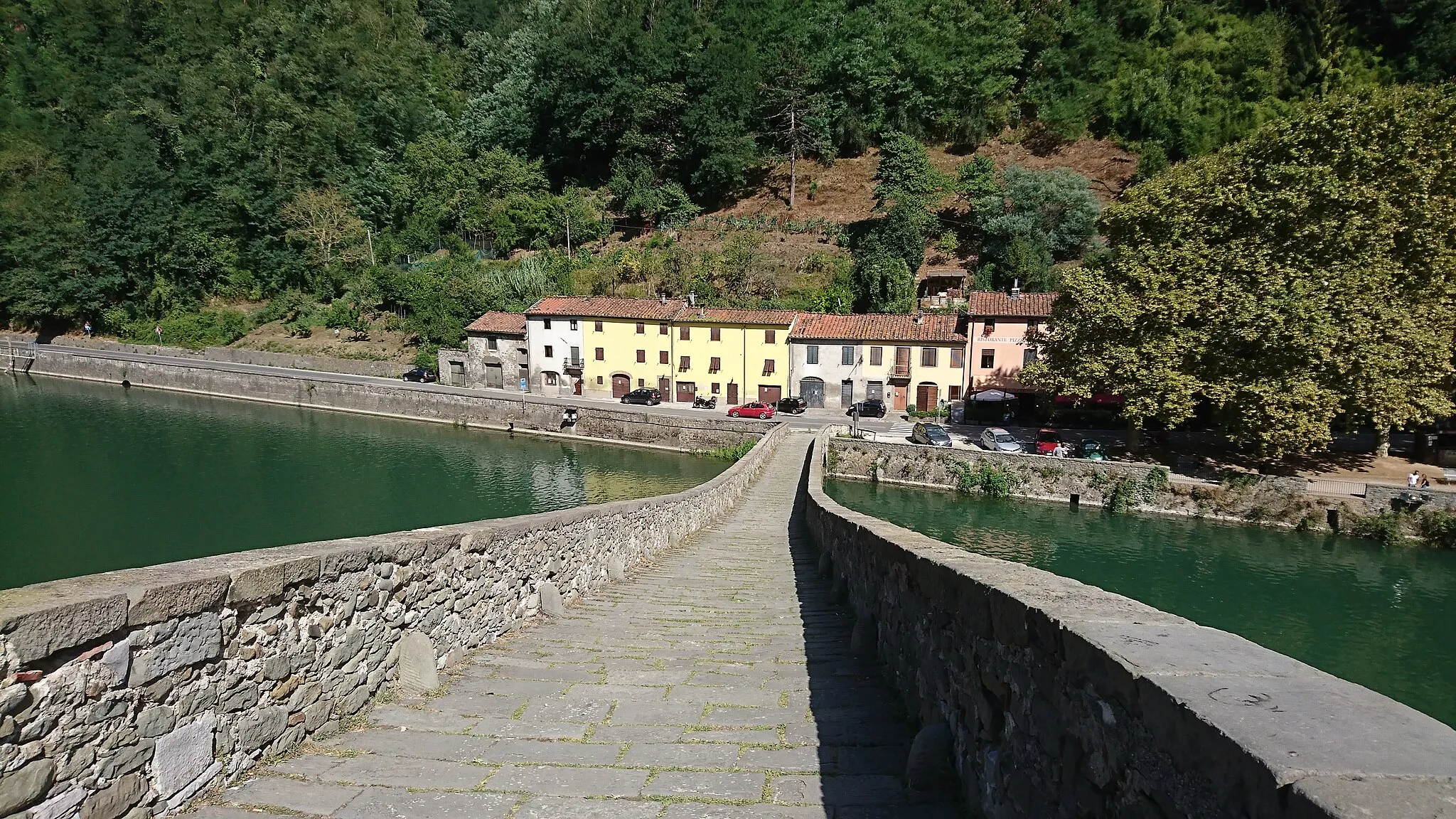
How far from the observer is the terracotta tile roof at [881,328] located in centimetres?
3844

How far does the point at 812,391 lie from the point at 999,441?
38.9 feet

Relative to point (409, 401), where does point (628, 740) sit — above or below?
below

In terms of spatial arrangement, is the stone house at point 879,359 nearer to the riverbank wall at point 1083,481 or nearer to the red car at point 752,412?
the red car at point 752,412

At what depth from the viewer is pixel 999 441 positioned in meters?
31.1

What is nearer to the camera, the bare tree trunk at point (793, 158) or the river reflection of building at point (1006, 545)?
the river reflection of building at point (1006, 545)

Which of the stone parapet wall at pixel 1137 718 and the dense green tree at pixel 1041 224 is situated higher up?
A: the dense green tree at pixel 1041 224

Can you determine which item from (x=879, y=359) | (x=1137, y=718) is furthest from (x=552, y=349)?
(x=1137, y=718)

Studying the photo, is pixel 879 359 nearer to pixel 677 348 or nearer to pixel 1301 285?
pixel 677 348

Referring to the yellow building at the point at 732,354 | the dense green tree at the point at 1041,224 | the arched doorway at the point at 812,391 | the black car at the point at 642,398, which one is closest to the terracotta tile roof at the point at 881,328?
the yellow building at the point at 732,354

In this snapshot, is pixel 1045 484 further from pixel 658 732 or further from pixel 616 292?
pixel 616 292

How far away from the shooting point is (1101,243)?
1791 inches

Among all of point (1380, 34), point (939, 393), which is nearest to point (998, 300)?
point (939, 393)

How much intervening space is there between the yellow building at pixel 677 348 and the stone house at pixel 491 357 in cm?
278

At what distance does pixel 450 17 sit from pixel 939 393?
277 ft
